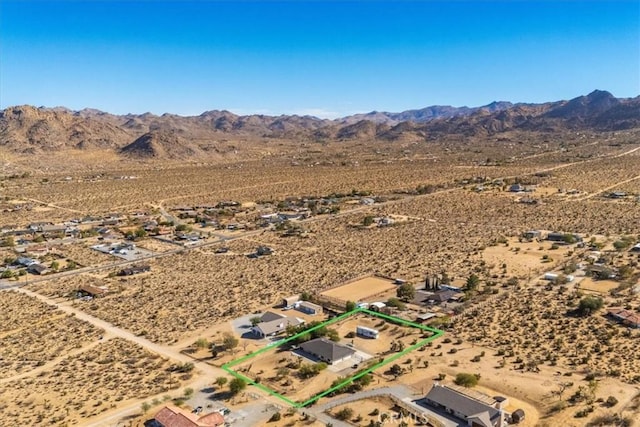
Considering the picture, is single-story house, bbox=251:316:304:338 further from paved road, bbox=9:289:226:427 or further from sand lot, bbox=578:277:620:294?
sand lot, bbox=578:277:620:294

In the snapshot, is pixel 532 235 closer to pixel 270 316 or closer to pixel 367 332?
pixel 367 332

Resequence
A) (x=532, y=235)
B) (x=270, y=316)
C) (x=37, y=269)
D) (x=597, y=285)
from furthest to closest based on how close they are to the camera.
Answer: (x=532, y=235)
(x=37, y=269)
(x=597, y=285)
(x=270, y=316)

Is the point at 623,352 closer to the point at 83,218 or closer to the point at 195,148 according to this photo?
the point at 83,218

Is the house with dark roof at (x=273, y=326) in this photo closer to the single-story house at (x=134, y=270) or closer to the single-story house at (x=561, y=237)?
the single-story house at (x=134, y=270)

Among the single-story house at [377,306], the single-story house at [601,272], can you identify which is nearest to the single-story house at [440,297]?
the single-story house at [377,306]

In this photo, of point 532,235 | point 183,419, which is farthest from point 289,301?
point 532,235

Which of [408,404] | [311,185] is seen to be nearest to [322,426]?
[408,404]
